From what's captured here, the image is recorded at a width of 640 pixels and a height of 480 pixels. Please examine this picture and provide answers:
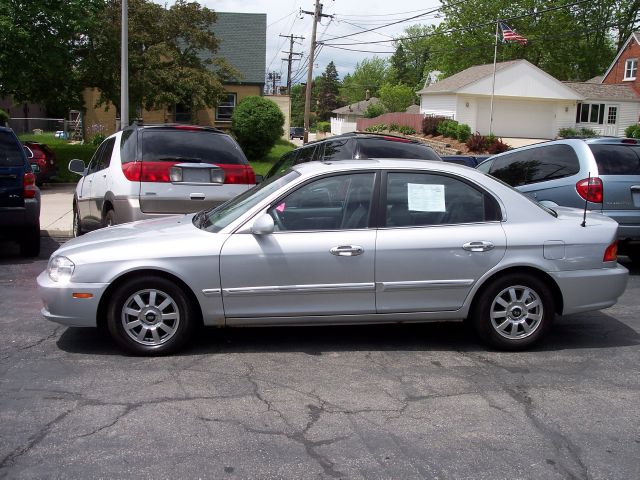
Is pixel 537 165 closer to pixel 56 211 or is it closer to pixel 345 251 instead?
pixel 345 251

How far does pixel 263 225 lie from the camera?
532 cm

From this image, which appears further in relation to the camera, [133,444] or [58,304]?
[58,304]

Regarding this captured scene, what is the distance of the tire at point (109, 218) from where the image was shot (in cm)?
823

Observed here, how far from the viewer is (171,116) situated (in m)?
37.5

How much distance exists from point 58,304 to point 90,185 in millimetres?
4540

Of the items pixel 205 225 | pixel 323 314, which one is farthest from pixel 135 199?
pixel 323 314

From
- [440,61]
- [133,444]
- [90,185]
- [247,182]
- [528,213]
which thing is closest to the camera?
[133,444]

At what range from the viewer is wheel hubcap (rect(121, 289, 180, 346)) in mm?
5352

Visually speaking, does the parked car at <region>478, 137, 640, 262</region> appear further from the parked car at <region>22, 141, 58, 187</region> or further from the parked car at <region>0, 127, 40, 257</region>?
the parked car at <region>22, 141, 58, 187</region>

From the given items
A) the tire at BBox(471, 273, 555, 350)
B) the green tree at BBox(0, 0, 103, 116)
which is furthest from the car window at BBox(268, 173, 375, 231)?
the green tree at BBox(0, 0, 103, 116)

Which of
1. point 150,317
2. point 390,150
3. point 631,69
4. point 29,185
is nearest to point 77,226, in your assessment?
point 29,185

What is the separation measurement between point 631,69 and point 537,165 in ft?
162

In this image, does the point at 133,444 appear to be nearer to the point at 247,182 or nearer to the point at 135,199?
the point at 135,199

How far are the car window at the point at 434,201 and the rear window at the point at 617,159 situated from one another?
3518mm
